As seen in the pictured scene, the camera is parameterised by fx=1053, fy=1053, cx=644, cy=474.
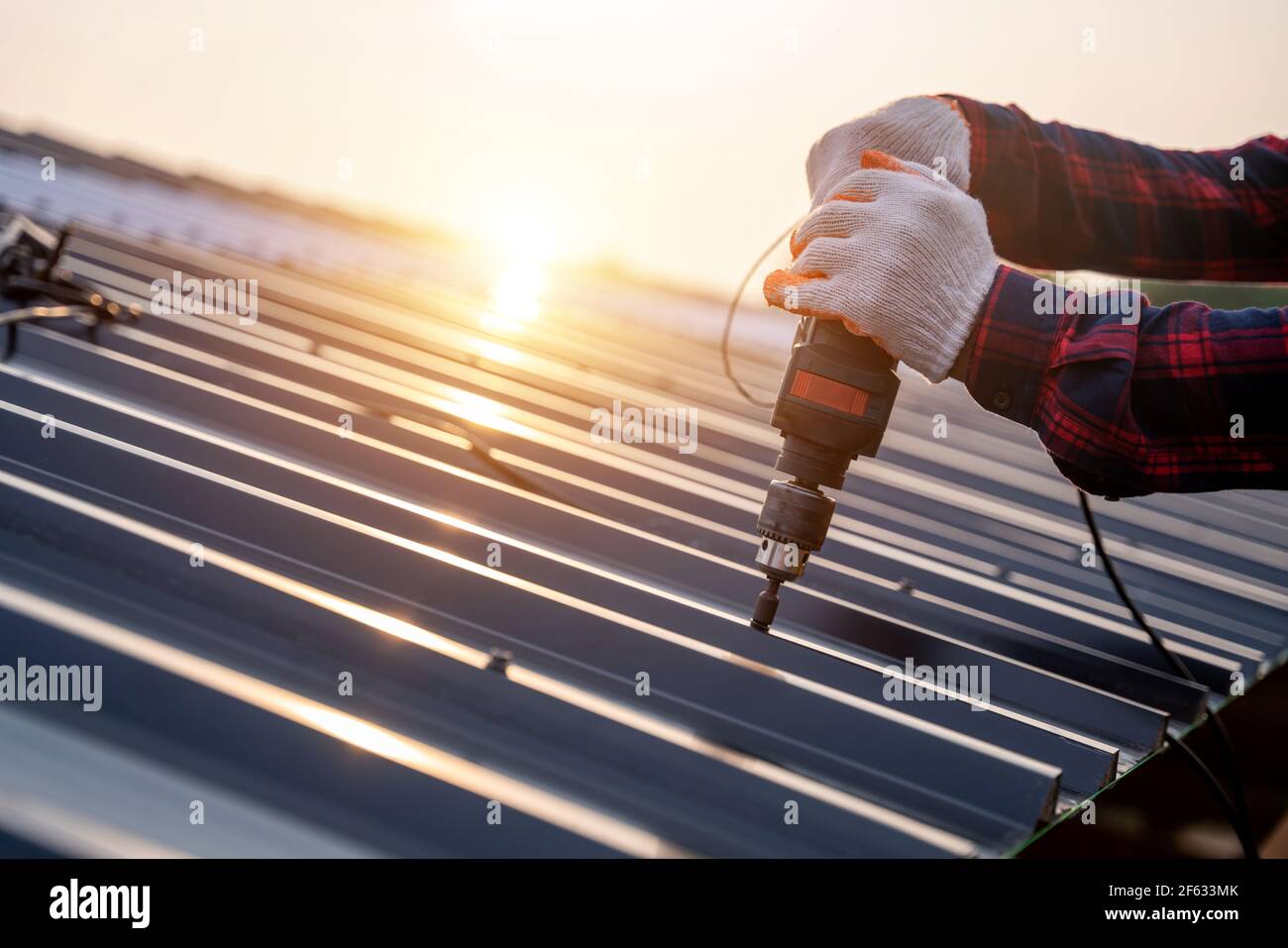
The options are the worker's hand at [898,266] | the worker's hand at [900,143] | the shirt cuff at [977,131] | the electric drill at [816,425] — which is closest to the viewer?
the worker's hand at [898,266]

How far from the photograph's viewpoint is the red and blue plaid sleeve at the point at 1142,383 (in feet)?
6.59

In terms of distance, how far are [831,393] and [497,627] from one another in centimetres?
81

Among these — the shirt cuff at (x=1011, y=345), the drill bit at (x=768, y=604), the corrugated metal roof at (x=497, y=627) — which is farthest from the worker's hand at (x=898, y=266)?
the corrugated metal roof at (x=497, y=627)

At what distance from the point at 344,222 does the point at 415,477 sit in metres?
11.0

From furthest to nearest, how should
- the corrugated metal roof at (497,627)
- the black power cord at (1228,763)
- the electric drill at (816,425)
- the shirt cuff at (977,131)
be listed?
the shirt cuff at (977,131), the black power cord at (1228,763), the electric drill at (816,425), the corrugated metal roof at (497,627)

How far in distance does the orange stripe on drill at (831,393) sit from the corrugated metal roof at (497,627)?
0.53 metres

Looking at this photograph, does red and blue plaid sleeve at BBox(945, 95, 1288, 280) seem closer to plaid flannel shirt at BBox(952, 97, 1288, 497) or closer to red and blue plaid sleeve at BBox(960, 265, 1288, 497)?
plaid flannel shirt at BBox(952, 97, 1288, 497)

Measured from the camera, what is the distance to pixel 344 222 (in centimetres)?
1295

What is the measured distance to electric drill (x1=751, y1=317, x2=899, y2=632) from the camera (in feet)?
6.82

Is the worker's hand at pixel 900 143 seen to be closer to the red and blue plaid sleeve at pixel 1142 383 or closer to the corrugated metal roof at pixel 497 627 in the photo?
the red and blue plaid sleeve at pixel 1142 383

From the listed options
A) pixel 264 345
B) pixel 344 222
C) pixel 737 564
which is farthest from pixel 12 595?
pixel 344 222

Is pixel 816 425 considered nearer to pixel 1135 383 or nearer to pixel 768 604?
pixel 768 604

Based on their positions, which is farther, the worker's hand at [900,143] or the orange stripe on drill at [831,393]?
the worker's hand at [900,143]
